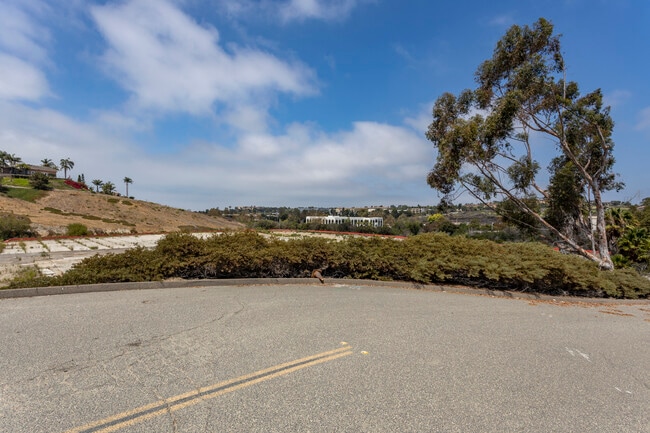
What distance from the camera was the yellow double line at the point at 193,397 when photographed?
2947mm

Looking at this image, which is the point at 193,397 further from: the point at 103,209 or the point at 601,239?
the point at 103,209

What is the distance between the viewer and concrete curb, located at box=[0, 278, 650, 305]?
24.9 feet

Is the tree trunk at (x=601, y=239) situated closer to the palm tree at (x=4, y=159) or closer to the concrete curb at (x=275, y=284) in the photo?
the concrete curb at (x=275, y=284)

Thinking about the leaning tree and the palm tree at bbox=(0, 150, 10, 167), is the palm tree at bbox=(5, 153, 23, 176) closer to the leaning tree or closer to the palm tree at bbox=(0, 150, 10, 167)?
the palm tree at bbox=(0, 150, 10, 167)

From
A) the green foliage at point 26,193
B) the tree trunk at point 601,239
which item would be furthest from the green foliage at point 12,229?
the green foliage at point 26,193

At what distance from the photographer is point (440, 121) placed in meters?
18.3

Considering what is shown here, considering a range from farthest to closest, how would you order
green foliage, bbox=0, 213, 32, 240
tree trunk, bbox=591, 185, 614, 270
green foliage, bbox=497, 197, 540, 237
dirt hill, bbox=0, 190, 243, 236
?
dirt hill, bbox=0, 190, 243, 236 → green foliage, bbox=0, 213, 32, 240 → green foliage, bbox=497, 197, 540, 237 → tree trunk, bbox=591, 185, 614, 270

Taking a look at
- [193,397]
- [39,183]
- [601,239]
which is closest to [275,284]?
[193,397]

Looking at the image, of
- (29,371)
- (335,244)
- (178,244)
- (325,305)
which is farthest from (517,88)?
(29,371)

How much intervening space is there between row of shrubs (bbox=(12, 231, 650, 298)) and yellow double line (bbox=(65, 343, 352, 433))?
5.81 m

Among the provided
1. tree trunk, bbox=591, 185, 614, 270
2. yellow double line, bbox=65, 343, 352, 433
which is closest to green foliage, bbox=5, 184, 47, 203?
yellow double line, bbox=65, 343, 352, 433

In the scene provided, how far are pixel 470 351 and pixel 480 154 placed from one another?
550 inches

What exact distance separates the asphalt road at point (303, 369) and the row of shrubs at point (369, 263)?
2.12m

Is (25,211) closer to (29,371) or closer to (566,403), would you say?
(29,371)
